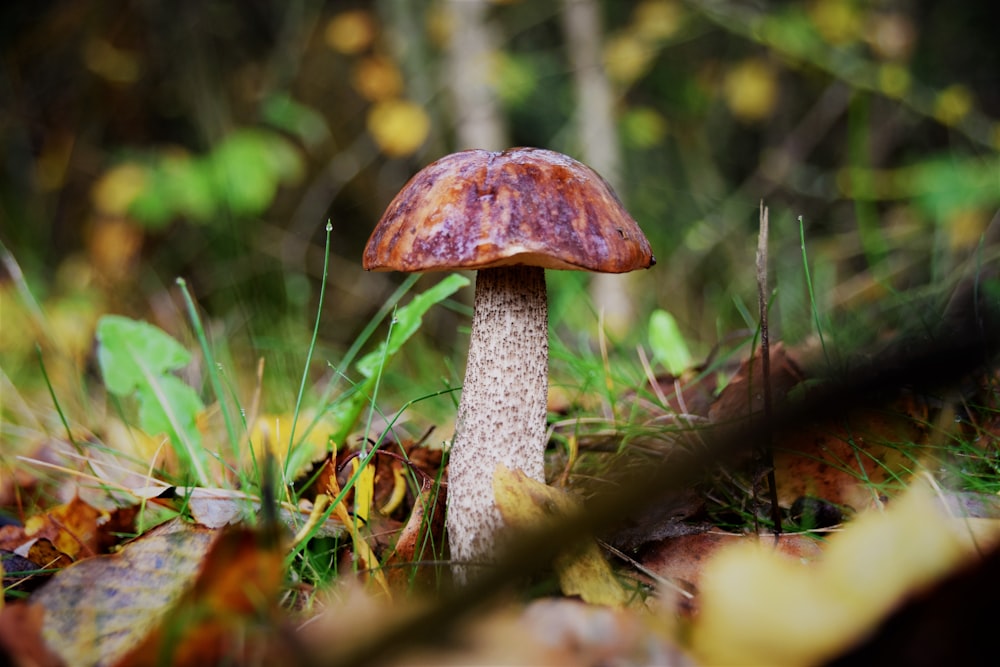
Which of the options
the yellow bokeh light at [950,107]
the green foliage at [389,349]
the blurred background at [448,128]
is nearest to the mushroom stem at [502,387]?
the green foliage at [389,349]

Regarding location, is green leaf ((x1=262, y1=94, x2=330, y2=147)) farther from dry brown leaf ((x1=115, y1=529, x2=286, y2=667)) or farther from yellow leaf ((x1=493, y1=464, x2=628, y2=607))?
dry brown leaf ((x1=115, y1=529, x2=286, y2=667))

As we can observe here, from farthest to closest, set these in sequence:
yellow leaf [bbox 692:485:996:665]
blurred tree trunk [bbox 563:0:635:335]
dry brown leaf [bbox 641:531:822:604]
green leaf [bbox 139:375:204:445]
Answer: blurred tree trunk [bbox 563:0:635:335]
green leaf [bbox 139:375:204:445]
dry brown leaf [bbox 641:531:822:604]
yellow leaf [bbox 692:485:996:665]

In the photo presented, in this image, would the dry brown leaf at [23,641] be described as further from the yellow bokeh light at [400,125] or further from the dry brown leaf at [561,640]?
the yellow bokeh light at [400,125]

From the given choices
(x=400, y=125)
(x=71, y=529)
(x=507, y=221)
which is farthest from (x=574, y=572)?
(x=400, y=125)

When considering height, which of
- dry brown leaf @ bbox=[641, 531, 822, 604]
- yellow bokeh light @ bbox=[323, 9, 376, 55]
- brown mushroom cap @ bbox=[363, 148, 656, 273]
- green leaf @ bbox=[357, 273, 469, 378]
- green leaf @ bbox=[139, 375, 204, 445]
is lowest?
dry brown leaf @ bbox=[641, 531, 822, 604]

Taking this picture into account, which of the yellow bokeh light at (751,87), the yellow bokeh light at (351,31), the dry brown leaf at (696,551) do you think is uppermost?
the yellow bokeh light at (351,31)

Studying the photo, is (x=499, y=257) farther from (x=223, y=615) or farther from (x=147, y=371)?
(x=147, y=371)

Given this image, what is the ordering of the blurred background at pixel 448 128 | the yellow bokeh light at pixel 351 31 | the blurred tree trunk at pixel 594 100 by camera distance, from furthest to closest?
1. the yellow bokeh light at pixel 351 31
2. the blurred tree trunk at pixel 594 100
3. the blurred background at pixel 448 128

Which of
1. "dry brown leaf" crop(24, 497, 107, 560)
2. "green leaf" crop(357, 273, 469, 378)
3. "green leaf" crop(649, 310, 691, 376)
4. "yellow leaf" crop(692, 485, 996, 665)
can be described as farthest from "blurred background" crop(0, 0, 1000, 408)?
"yellow leaf" crop(692, 485, 996, 665)
